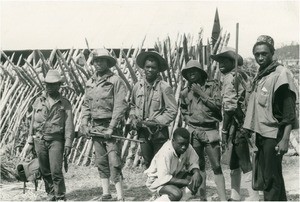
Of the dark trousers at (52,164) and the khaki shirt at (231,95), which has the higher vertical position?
the khaki shirt at (231,95)

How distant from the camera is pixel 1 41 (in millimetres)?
17188

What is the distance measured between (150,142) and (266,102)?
1.95 m

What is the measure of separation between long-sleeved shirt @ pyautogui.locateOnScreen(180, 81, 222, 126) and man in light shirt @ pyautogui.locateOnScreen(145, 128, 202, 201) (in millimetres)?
865

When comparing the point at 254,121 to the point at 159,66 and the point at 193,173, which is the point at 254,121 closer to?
the point at 193,173

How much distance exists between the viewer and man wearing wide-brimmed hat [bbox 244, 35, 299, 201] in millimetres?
4098

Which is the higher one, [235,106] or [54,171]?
[235,106]

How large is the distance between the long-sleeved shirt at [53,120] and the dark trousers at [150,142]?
3.11 ft

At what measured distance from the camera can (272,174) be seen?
4.13 meters

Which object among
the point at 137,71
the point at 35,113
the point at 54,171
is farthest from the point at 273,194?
the point at 137,71

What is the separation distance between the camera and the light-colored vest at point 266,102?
4152mm

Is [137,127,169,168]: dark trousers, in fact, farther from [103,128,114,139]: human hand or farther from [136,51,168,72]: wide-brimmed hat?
[136,51,168,72]: wide-brimmed hat

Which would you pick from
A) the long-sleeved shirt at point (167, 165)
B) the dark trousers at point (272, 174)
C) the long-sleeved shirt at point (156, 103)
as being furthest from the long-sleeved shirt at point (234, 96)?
the dark trousers at point (272, 174)

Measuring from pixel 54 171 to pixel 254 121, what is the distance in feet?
8.99

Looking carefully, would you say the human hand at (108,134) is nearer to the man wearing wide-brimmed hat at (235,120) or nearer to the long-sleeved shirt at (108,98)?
the long-sleeved shirt at (108,98)
